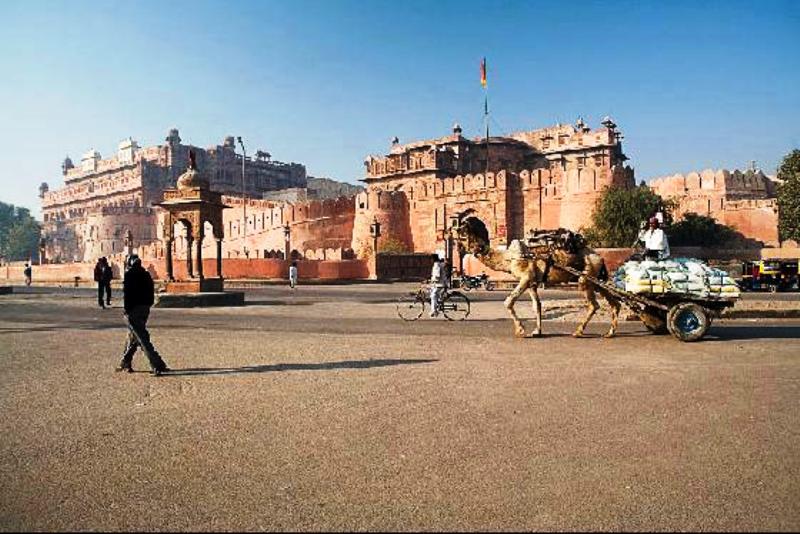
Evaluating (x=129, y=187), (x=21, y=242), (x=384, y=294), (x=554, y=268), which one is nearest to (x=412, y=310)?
(x=554, y=268)

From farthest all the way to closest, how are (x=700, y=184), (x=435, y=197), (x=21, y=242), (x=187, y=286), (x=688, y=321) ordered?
(x=21, y=242) < (x=435, y=197) < (x=700, y=184) < (x=187, y=286) < (x=688, y=321)

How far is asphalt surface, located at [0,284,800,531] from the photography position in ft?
10.5

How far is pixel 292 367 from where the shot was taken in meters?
7.53

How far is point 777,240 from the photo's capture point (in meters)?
47.2

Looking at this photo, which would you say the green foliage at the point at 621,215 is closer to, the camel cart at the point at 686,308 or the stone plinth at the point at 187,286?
the stone plinth at the point at 187,286

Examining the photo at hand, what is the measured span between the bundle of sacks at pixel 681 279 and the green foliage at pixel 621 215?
35.4 metres

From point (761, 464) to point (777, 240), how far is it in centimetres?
5187

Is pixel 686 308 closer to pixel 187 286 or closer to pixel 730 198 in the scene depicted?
pixel 187 286

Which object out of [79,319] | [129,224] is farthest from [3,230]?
[79,319]

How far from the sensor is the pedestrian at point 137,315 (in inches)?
279

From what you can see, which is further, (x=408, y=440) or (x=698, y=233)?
(x=698, y=233)

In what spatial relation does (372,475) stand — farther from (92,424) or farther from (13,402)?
(13,402)

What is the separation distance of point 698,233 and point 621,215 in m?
7.69

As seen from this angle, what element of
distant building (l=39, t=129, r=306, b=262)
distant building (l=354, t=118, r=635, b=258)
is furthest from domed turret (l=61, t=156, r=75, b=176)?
distant building (l=354, t=118, r=635, b=258)
